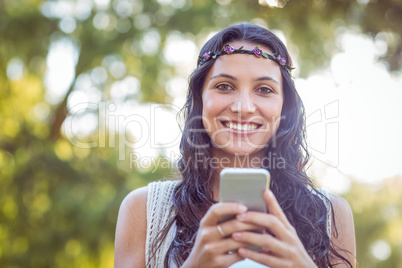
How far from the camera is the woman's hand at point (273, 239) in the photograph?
144cm

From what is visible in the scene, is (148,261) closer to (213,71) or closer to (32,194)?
(213,71)

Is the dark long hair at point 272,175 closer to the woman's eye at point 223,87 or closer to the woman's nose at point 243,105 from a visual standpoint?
the woman's eye at point 223,87

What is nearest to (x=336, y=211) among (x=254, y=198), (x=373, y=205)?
(x=254, y=198)

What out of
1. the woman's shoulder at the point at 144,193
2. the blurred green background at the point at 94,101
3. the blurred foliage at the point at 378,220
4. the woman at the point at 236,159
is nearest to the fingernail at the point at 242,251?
the woman at the point at 236,159

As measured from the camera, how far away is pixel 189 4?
23.8 feet

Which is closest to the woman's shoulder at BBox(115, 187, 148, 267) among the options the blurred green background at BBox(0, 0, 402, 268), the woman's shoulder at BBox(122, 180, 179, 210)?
the woman's shoulder at BBox(122, 180, 179, 210)

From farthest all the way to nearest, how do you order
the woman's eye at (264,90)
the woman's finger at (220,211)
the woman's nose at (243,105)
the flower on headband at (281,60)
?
the flower on headband at (281,60) < the woman's eye at (264,90) < the woman's nose at (243,105) < the woman's finger at (220,211)

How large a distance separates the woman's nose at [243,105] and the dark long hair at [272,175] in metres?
0.29

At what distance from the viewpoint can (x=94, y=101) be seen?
7316 millimetres

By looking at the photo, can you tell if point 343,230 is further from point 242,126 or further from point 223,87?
point 223,87

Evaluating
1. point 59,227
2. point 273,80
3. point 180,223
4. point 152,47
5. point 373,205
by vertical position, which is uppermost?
point 152,47

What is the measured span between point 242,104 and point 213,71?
0.95ft

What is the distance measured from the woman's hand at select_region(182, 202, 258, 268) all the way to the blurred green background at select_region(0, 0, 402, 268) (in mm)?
3536

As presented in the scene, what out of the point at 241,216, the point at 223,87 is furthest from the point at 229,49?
the point at 241,216
